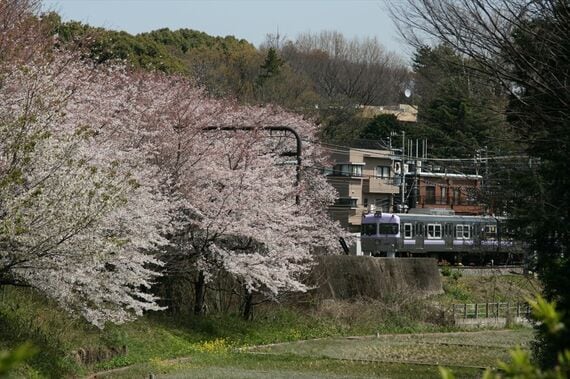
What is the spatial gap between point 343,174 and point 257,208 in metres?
28.1

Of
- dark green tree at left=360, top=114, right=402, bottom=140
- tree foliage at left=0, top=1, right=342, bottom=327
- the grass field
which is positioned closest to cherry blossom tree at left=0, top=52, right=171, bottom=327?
tree foliage at left=0, top=1, right=342, bottom=327

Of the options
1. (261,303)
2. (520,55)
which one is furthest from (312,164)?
(520,55)

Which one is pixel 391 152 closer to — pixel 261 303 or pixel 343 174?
pixel 343 174

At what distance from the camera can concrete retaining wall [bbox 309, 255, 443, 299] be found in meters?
30.7

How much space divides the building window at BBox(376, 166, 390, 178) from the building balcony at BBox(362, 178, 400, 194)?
310mm

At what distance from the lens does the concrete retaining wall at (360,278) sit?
3066 centimetres

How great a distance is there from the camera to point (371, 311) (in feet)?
101

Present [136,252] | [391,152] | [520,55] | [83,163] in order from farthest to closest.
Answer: [391,152], [136,252], [83,163], [520,55]

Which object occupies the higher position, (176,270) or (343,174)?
(343,174)

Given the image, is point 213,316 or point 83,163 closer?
point 83,163

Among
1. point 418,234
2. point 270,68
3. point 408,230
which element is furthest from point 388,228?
point 270,68

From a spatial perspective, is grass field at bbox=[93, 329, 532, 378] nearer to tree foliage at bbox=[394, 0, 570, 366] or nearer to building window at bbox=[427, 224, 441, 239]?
tree foliage at bbox=[394, 0, 570, 366]

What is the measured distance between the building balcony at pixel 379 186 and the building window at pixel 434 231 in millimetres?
11594

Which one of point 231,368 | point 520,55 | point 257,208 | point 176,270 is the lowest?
point 231,368
